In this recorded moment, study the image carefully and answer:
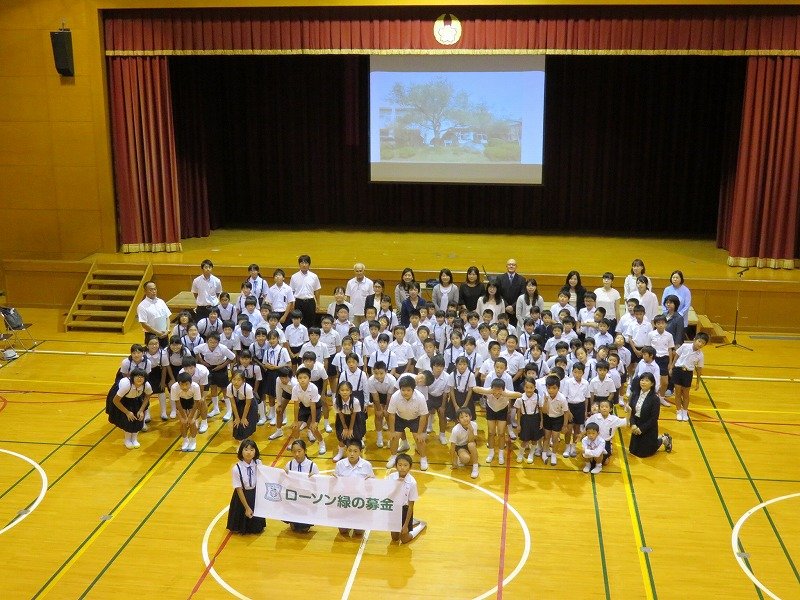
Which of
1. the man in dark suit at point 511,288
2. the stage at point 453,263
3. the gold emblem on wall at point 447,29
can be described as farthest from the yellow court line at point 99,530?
the gold emblem on wall at point 447,29

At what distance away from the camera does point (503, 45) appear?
1494 centimetres

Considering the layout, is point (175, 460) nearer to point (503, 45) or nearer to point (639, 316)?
point (639, 316)

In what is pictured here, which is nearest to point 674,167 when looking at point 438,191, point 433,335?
point 438,191

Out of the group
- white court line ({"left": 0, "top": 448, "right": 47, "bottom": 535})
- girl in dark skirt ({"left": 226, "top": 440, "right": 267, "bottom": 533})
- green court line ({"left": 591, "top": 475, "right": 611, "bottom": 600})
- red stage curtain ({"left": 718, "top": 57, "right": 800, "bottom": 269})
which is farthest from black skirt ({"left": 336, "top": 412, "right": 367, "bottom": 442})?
red stage curtain ({"left": 718, "top": 57, "right": 800, "bottom": 269})

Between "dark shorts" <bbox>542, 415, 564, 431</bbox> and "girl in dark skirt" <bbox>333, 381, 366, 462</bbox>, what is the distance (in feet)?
6.59

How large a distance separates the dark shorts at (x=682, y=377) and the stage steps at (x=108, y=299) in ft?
28.7

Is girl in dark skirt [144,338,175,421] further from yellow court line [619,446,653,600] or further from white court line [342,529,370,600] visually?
yellow court line [619,446,653,600]

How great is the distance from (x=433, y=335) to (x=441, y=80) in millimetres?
8247

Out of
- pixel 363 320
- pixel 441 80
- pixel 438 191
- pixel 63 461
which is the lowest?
pixel 63 461

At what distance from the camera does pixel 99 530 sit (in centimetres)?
841

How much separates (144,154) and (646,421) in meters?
10.4

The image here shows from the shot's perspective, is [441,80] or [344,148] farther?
[344,148]

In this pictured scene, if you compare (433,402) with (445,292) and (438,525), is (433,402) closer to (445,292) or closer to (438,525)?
(438,525)

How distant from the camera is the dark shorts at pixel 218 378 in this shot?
428 inches
